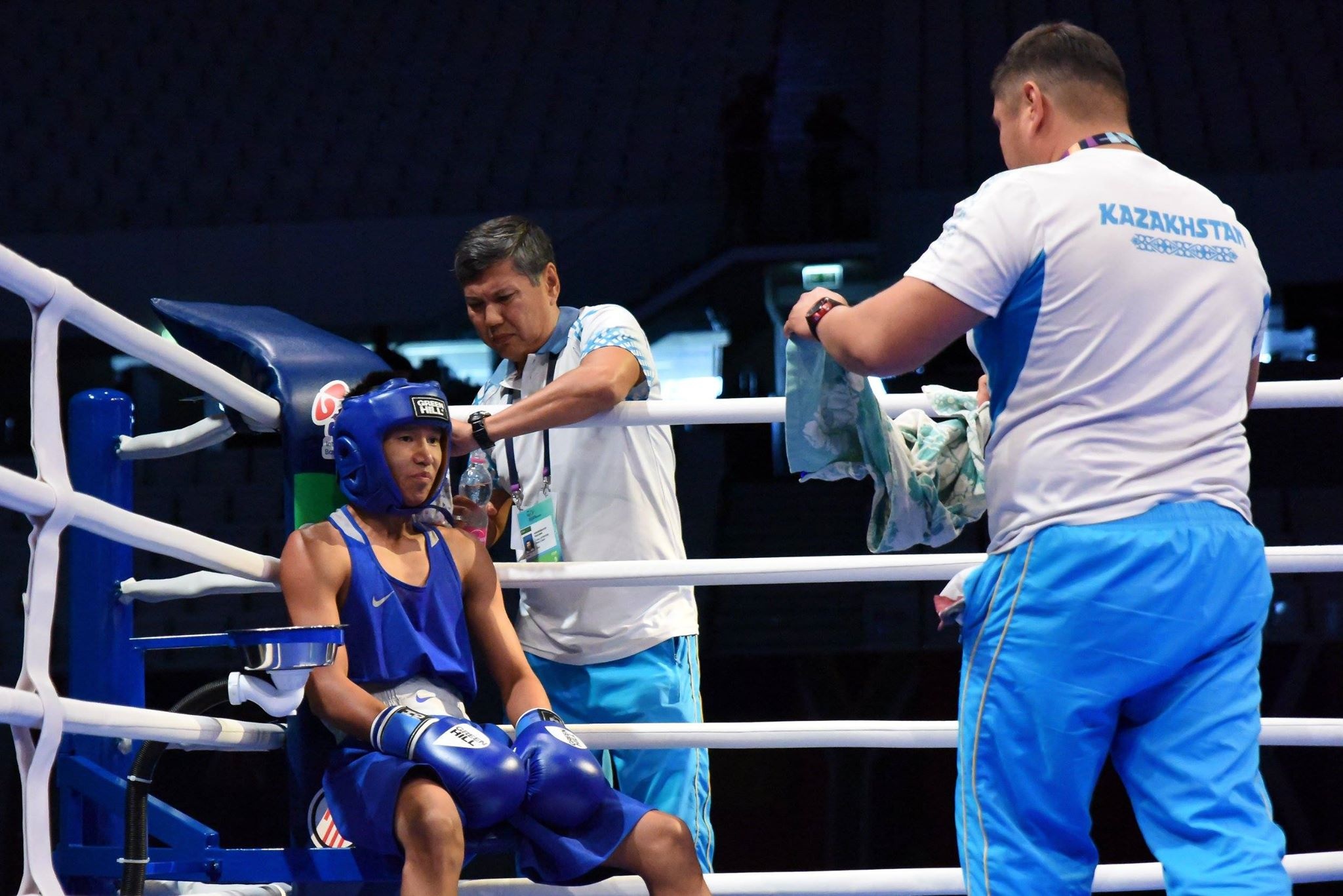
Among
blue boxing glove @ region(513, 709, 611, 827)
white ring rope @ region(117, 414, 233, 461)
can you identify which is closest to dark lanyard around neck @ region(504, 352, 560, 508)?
white ring rope @ region(117, 414, 233, 461)

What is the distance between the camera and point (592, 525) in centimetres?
218

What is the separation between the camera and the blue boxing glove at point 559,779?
1664mm

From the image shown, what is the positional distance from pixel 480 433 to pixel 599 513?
327 millimetres

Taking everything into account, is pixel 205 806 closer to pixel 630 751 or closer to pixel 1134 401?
pixel 630 751

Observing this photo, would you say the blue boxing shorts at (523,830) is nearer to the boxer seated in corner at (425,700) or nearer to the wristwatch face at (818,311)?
the boxer seated in corner at (425,700)

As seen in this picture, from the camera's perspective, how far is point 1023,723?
52.5 inches

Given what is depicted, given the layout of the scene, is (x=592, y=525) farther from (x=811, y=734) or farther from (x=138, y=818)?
(x=138, y=818)

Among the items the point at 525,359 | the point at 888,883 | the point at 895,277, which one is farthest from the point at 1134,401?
the point at 895,277

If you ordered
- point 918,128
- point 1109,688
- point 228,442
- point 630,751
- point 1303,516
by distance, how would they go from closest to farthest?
point 1109,688
point 630,751
point 1303,516
point 228,442
point 918,128

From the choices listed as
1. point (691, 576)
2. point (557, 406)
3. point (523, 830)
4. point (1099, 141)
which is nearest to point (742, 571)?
point (691, 576)

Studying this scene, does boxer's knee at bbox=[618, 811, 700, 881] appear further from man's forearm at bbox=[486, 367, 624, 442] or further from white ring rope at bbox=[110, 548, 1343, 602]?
man's forearm at bbox=[486, 367, 624, 442]

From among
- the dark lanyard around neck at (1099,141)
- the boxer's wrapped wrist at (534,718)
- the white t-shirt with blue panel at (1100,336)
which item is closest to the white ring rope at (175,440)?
the boxer's wrapped wrist at (534,718)

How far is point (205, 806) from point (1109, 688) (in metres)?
Answer: 3.61

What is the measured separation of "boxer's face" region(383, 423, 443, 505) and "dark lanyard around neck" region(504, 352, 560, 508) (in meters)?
0.27
